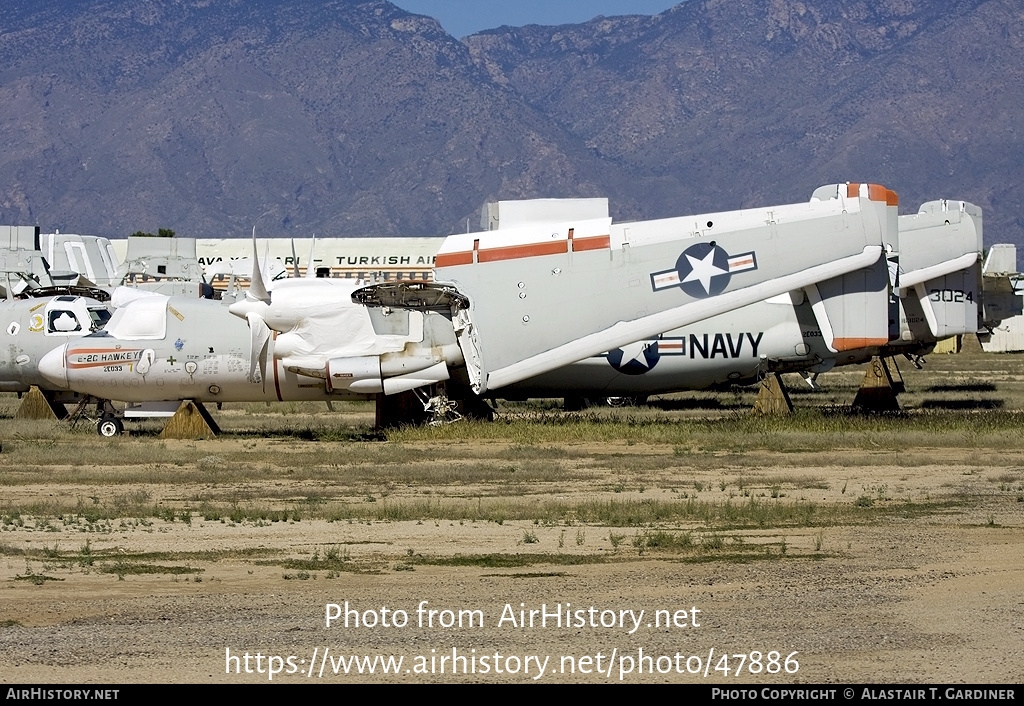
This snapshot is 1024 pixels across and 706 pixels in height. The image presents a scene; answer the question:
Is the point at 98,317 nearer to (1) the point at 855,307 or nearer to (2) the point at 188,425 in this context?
(2) the point at 188,425

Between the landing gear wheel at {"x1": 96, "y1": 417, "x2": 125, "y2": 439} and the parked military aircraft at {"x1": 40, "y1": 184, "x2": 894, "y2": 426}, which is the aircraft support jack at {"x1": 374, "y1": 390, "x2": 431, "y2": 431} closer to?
the parked military aircraft at {"x1": 40, "y1": 184, "x2": 894, "y2": 426}

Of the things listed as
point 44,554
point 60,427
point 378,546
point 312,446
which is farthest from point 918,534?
point 60,427

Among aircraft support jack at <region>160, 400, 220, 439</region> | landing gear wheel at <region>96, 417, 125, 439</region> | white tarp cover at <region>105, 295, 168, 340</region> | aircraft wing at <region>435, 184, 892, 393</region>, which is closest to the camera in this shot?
aircraft wing at <region>435, 184, 892, 393</region>

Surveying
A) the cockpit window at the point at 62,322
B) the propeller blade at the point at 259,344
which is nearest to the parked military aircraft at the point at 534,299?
the propeller blade at the point at 259,344

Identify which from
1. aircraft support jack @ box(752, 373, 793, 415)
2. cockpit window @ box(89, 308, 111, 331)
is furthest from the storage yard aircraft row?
cockpit window @ box(89, 308, 111, 331)

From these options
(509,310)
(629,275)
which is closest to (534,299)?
(509,310)

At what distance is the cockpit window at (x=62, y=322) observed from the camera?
32.2 m

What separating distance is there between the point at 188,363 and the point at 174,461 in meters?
4.77

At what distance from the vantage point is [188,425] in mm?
29016

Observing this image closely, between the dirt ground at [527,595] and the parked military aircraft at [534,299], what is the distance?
7.84 metres

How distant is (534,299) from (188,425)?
7.20m

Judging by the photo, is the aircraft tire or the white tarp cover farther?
the aircraft tire

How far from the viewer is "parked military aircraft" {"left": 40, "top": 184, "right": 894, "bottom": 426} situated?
90.6 feet

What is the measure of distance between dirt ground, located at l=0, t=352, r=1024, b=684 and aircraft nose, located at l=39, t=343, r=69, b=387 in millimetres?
9425
